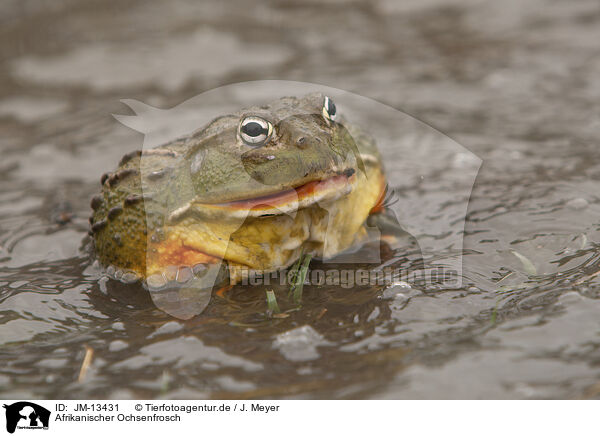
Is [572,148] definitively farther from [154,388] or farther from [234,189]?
[154,388]

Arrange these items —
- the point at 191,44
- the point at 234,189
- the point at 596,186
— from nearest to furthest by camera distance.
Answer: the point at 234,189 → the point at 596,186 → the point at 191,44

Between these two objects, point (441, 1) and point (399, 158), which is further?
point (441, 1)

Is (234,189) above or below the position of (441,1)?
below
